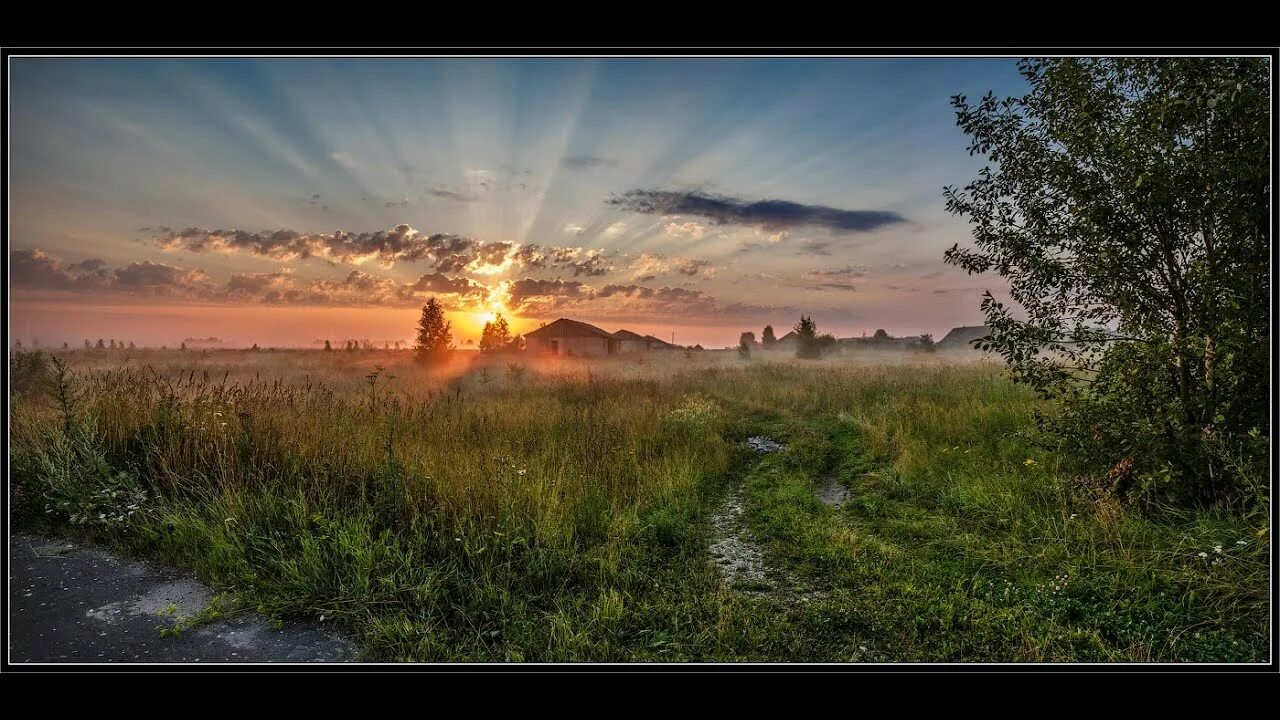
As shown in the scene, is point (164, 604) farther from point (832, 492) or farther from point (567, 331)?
point (567, 331)

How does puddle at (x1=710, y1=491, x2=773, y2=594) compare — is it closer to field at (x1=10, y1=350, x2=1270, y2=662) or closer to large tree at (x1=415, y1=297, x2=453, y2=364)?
field at (x1=10, y1=350, x2=1270, y2=662)

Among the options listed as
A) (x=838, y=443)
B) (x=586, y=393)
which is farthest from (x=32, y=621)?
(x=586, y=393)

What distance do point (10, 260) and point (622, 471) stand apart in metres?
5.57

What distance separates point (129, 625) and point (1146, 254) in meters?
8.13

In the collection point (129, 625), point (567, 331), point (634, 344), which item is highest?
point (567, 331)

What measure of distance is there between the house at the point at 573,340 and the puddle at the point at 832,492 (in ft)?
55.1

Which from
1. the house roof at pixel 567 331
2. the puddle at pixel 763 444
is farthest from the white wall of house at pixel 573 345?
the puddle at pixel 763 444

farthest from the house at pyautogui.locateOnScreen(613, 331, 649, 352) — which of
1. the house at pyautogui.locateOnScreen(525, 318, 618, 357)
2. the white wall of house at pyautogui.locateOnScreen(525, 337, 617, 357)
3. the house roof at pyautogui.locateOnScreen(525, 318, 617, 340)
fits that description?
the house roof at pyautogui.locateOnScreen(525, 318, 617, 340)

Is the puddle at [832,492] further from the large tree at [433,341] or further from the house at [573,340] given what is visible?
the house at [573,340]

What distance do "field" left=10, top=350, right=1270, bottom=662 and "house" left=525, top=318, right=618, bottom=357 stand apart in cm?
1613

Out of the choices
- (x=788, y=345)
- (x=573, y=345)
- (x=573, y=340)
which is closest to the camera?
(x=788, y=345)

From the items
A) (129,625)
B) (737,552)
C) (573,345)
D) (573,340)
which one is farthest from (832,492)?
(573,340)

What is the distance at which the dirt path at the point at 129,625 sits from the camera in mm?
2955

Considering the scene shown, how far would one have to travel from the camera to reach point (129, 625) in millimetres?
3137
